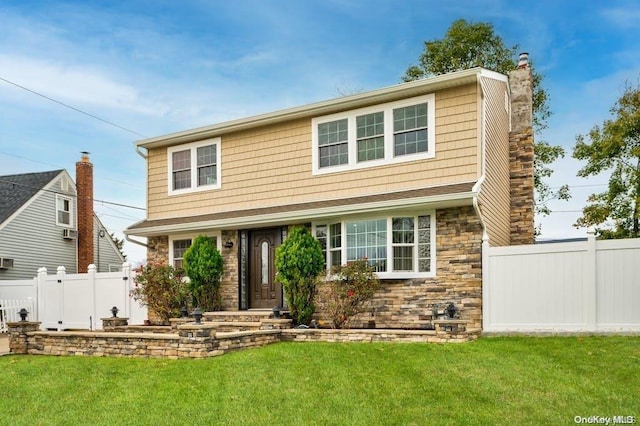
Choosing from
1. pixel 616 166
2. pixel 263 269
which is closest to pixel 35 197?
pixel 263 269

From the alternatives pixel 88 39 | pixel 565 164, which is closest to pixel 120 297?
pixel 88 39

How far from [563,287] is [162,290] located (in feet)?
30.2

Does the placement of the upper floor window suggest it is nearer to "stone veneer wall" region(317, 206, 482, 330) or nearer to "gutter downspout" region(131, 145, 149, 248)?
"gutter downspout" region(131, 145, 149, 248)

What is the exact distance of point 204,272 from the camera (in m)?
13.6

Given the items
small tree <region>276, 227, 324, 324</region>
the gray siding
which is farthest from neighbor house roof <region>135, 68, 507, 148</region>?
the gray siding

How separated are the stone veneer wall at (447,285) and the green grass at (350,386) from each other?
146 centimetres

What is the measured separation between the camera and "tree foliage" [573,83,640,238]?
21.1 meters

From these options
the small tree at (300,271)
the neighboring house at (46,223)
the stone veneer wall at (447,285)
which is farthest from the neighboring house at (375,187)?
the neighboring house at (46,223)

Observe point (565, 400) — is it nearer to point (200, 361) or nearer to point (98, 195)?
point (200, 361)

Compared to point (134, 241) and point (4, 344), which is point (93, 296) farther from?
point (4, 344)

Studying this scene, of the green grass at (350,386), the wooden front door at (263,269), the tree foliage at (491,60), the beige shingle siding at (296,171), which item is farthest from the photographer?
the tree foliage at (491,60)

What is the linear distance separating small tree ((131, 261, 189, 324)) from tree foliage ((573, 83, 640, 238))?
53.4ft

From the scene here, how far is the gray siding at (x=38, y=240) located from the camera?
69.3ft

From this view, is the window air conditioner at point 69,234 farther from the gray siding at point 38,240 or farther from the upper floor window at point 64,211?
the upper floor window at point 64,211
